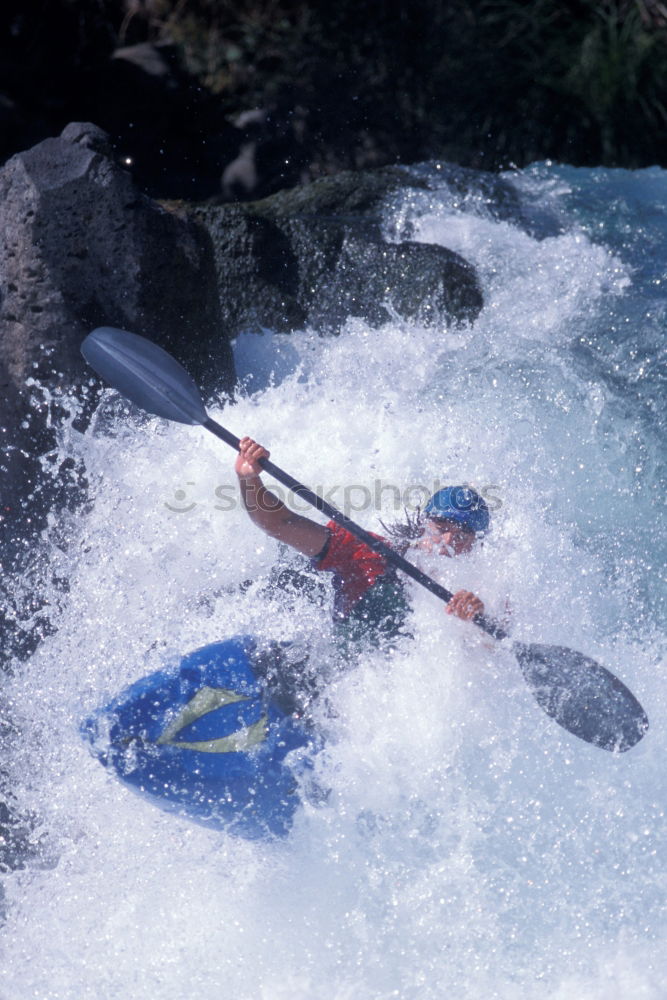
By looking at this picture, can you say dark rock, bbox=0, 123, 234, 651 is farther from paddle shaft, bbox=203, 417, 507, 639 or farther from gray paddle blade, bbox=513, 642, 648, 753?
gray paddle blade, bbox=513, 642, 648, 753

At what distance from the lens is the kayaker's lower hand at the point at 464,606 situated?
314cm

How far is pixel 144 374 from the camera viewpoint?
3.56 metres

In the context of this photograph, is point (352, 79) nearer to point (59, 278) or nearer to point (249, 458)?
point (59, 278)

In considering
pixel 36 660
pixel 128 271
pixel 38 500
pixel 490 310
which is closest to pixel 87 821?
pixel 36 660

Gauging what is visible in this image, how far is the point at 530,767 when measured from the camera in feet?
10.4

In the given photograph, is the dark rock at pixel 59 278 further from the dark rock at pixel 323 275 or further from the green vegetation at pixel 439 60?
the green vegetation at pixel 439 60

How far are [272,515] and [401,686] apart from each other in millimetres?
724

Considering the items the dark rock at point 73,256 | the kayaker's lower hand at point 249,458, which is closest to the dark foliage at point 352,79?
the dark rock at point 73,256

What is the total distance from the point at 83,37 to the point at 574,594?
5.13 metres

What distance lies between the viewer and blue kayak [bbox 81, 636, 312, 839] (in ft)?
9.96

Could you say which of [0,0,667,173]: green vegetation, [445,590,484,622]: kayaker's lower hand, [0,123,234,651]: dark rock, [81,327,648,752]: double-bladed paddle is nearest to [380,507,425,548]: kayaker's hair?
[81,327,648,752]: double-bladed paddle

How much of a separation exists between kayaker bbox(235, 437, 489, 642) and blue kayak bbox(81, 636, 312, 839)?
0.42 meters

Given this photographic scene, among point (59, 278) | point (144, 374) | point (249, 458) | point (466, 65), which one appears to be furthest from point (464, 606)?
point (466, 65)

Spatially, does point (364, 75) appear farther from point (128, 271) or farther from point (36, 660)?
point (36, 660)
